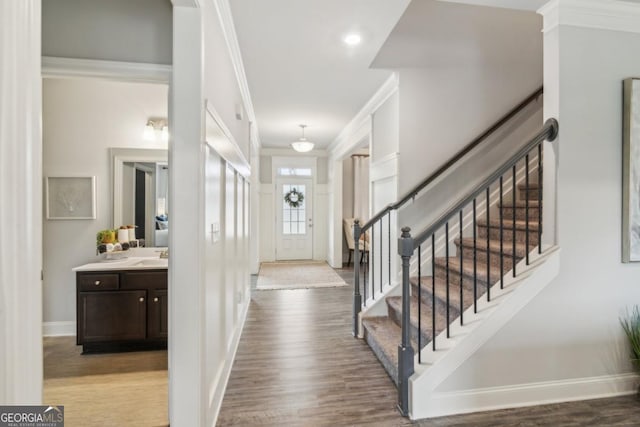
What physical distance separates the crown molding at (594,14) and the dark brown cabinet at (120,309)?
3678 mm

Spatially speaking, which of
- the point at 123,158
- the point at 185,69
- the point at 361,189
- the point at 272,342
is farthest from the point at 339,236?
the point at 185,69

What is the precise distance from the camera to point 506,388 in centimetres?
197

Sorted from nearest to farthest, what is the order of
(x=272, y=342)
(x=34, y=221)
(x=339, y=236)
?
(x=34, y=221), (x=272, y=342), (x=339, y=236)

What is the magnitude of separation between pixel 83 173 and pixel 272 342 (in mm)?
2696

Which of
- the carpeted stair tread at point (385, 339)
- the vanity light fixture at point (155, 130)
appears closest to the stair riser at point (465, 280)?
the carpeted stair tread at point (385, 339)

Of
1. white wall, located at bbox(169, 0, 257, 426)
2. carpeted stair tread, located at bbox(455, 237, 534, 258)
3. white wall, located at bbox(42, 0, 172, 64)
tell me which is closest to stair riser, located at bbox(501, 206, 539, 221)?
carpeted stair tread, located at bbox(455, 237, 534, 258)

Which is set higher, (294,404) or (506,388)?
(506,388)

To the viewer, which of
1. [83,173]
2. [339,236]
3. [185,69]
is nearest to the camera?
[185,69]

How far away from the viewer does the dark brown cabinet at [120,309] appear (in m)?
2.75

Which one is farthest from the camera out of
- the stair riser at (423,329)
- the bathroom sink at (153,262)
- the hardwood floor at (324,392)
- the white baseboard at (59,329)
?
the white baseboard at (59,329)

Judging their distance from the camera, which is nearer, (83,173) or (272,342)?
(272,342)

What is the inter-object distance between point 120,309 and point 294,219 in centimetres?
485

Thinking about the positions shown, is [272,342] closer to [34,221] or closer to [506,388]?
[506,388]

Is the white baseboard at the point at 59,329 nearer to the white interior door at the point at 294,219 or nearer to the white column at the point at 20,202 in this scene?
the white column at the point at 20,202
